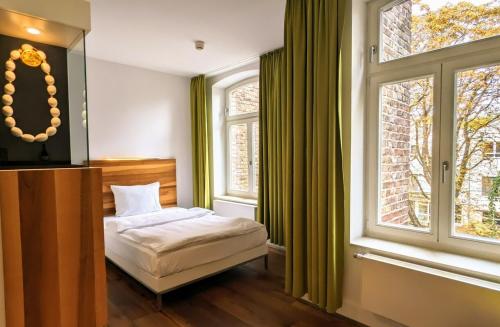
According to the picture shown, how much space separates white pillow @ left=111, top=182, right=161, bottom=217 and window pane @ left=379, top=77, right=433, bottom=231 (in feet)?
9.41

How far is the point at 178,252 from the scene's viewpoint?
2.37 metres

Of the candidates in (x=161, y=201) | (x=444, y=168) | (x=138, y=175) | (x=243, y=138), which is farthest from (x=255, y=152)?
(x=444, y=168)

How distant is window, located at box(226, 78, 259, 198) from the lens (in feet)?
13.9

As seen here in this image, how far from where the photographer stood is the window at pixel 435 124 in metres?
1.80

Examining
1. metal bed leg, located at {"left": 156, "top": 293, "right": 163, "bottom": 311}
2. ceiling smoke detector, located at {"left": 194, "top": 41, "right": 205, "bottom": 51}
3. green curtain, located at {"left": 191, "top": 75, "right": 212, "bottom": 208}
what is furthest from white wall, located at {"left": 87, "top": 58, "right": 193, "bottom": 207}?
metal bed leg, located at {"left": 156, "top": 293, "right": 163, "bottom": 311}

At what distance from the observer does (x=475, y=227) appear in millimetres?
1855

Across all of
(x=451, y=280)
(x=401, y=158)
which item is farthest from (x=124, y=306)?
(x=401, y=158)

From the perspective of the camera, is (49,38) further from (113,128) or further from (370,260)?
(113,128)

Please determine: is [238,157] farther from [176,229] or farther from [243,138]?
[176,229]

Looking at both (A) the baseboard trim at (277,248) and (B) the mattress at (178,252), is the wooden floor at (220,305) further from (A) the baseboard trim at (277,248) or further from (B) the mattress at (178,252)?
(A) the baseboard trim at (277,248)

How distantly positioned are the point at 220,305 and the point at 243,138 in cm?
257

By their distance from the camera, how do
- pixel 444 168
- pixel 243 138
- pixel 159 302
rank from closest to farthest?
pixel 444 168
pixel 159 302
pixel 243 138

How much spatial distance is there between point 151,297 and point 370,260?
6.22ft

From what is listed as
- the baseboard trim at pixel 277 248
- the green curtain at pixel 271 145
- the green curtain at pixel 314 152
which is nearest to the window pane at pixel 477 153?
the green curtain at pixel 314 152
